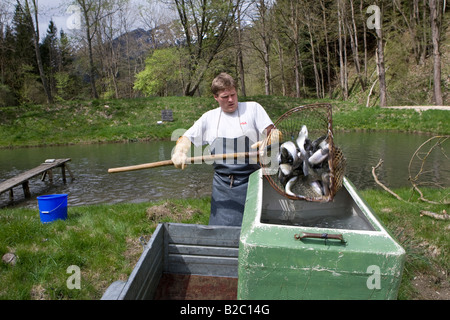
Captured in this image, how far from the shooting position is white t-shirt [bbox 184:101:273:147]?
3385 mm

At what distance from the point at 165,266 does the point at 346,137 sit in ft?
41.2

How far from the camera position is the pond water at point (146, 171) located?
7.21 m

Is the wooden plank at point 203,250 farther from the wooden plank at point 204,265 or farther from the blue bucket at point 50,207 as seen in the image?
the blue bucket at point 50,207

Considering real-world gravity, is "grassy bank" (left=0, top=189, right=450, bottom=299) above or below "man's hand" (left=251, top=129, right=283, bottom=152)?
below

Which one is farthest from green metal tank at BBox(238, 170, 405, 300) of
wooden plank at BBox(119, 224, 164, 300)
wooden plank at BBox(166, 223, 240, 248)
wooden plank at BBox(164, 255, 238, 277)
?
wooden plank at BBox(164, 255, 238, 277)

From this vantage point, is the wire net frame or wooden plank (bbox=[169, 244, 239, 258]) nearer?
the wire net frame

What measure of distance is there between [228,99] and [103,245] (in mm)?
2245

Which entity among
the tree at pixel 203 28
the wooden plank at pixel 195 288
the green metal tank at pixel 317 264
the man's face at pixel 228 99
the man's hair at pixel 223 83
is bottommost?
the wooden plank at pixel 195 288

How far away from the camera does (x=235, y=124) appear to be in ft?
11.2

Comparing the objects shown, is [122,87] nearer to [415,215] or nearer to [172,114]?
[172,114]

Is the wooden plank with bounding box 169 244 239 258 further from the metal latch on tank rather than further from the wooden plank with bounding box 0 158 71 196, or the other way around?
the wooden plank with bounding box 0 158 71 196

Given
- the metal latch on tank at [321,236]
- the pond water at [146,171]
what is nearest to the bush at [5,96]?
the pond water at [146,171]
